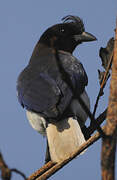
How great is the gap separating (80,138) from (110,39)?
0.96m

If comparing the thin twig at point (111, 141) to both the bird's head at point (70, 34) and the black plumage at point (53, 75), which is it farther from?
the bird's head at point (70, 34)

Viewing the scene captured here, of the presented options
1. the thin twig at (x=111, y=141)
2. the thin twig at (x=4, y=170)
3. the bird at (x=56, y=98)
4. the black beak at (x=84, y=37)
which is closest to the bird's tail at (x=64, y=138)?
the bird at (x=56, y=98)

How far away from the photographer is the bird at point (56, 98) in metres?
3.77

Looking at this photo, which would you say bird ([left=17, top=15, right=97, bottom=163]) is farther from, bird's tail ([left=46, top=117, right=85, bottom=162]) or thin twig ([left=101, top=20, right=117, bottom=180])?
thin twig ([left=101, top=20, right=117, bottom=180])

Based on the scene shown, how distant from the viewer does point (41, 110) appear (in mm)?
3906

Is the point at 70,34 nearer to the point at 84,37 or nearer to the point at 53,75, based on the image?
the point at 84,37

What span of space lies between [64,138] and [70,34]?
83.6 inches

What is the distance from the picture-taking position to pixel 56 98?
3885 mm

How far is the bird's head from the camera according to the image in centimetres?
545

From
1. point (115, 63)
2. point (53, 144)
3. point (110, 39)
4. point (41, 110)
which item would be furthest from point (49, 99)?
point (115, 63)

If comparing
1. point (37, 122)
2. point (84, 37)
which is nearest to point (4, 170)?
point (37, 122)

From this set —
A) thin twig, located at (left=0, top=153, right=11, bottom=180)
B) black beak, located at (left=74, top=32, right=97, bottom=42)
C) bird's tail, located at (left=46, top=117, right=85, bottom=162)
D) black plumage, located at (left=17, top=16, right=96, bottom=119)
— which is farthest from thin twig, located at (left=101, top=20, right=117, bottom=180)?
black beak, located at (left=74, top=32, right=97, bottom=42)

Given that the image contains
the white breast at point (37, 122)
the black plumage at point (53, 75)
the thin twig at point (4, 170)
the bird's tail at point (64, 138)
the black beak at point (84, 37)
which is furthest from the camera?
the black beak at point (84, 37)

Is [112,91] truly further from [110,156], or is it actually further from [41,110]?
[41,110]
